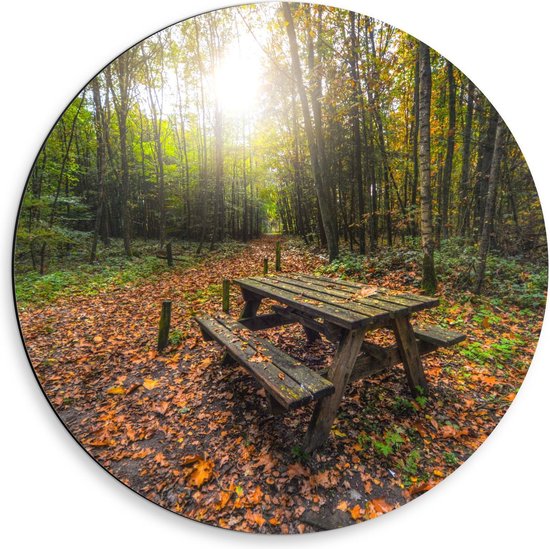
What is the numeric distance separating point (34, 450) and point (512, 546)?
3.31m

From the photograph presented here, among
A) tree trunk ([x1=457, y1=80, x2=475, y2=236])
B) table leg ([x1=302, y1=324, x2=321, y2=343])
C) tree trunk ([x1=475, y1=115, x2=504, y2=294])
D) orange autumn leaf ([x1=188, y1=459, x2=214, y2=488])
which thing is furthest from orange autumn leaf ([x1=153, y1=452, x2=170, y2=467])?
tree trunk ([x1=457, y1=80, x2=475, y2=236])

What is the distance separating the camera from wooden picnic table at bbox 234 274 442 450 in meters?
1.78

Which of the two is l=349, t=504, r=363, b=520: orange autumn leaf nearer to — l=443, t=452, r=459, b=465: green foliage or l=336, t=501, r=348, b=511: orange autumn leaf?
l=336, t=501, r=348, b=511: orange autumn leaf

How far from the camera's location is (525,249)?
1.85 m

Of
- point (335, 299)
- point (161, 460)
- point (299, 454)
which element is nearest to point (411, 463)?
point (299, 454)

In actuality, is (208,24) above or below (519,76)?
above

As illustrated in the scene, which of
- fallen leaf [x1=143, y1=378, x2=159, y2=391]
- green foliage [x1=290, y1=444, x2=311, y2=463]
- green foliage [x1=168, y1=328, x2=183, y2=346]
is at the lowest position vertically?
green foliage [x1=290, y1=444, x2=311, y2=463]

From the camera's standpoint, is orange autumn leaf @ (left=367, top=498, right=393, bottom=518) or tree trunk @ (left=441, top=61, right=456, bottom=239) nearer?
orange autumn leaf @ (left=367, top=498, right=393, bottom=518)

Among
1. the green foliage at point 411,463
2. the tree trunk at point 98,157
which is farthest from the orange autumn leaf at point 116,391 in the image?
the green foliage at point 411,463

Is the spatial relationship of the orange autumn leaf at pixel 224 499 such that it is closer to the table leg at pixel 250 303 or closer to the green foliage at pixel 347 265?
the table leg at pixel 250 303

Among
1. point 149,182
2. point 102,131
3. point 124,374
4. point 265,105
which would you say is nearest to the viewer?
point 102,131

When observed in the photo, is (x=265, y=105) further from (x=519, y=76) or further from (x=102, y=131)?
(x=519, y=76)

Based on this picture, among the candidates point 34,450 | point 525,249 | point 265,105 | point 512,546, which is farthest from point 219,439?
point 265,105

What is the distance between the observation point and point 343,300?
208 cm
